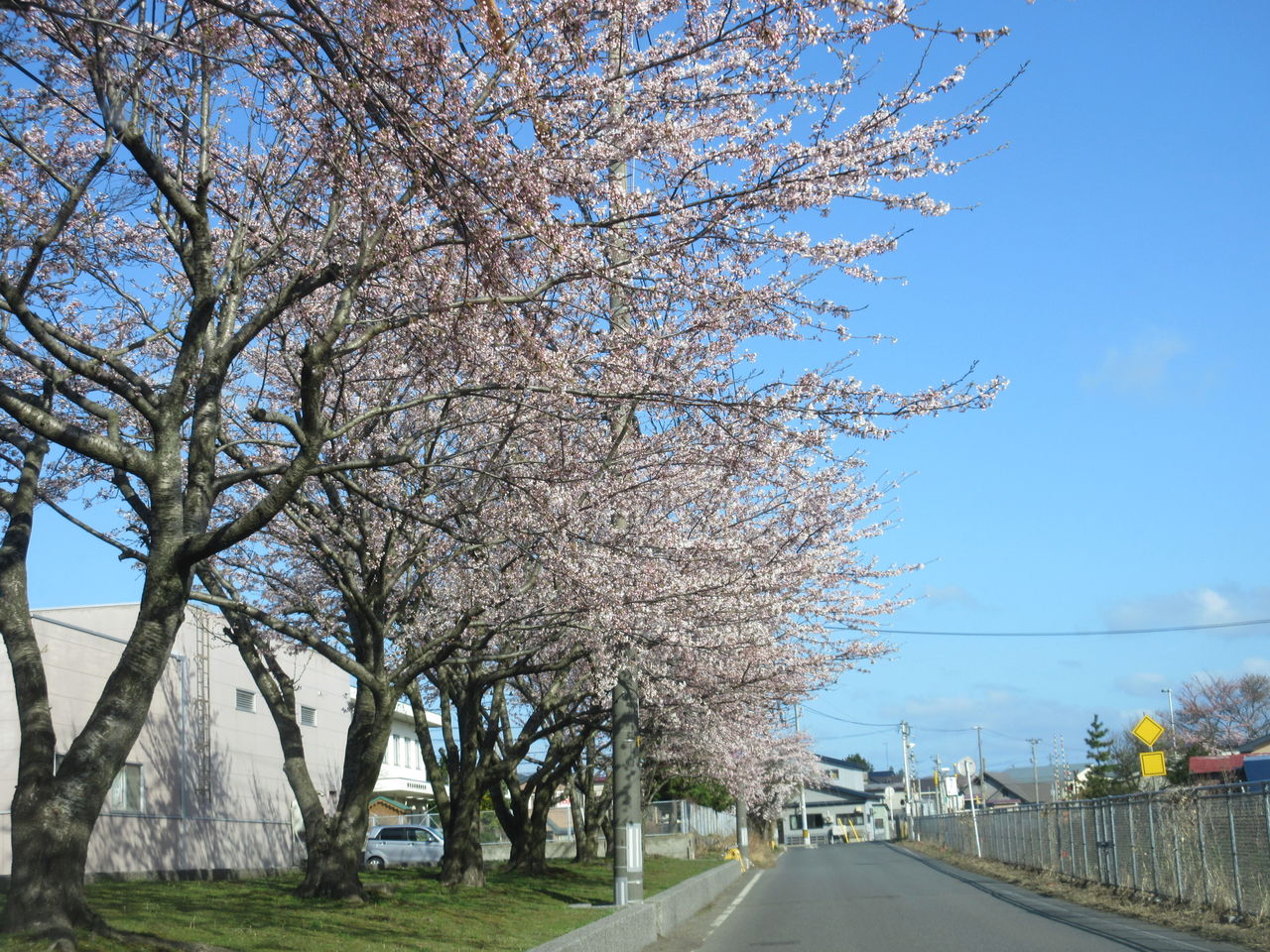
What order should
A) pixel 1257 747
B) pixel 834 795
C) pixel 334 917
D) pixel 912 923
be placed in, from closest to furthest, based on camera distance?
pixel 334 917 < pixel 912 923 < pixel 1257 747 < pixel 834 795

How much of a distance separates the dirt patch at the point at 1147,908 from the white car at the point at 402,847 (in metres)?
17.5

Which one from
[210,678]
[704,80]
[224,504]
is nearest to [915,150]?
[704,80]

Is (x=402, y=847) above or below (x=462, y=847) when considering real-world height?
below

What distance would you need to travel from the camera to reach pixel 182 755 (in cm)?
2795

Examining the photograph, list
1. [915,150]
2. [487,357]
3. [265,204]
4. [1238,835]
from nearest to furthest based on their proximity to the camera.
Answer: [915,150], [265,204], [487,357], [1238,835]

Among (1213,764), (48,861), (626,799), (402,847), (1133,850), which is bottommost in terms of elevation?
(402,847)

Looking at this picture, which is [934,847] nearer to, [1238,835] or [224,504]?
[1238,835]

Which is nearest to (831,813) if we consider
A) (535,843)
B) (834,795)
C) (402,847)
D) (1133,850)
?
(834,795)

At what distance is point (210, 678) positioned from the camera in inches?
1190

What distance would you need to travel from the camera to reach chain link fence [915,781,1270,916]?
47.7 feet

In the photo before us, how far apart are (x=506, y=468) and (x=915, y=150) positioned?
17.6 ft

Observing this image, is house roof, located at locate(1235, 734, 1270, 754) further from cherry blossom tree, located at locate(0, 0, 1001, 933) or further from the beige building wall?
cherry blossom tree, located at locate(0, 0, 1001, 933)

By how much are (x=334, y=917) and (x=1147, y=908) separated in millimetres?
11660

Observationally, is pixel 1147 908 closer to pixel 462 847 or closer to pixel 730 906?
pixel 730 906
